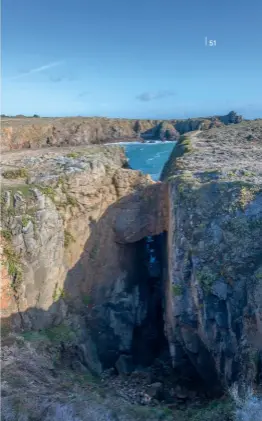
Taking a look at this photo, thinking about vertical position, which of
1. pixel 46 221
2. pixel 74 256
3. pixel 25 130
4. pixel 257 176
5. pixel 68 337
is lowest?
pixel 68 337

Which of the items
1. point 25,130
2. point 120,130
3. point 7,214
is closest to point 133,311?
point 7,214

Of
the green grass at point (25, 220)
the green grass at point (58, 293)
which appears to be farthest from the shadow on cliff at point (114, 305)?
the green grass at point (25, 220)

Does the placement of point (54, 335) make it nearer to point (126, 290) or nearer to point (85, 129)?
point (126, 290)

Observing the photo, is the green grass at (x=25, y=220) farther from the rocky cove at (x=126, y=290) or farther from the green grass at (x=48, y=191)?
the green grass at (x=48, y=191)

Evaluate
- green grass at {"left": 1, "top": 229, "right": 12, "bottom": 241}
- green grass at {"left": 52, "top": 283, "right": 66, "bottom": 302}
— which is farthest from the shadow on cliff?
green grass at {"left": 1, "top": 229, "right": 12, "bottom": 241}

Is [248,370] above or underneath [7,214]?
underneath

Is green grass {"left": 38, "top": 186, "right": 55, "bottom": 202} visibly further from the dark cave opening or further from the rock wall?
the dark cave opening

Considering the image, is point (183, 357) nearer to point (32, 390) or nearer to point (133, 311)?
point (133, 311)
